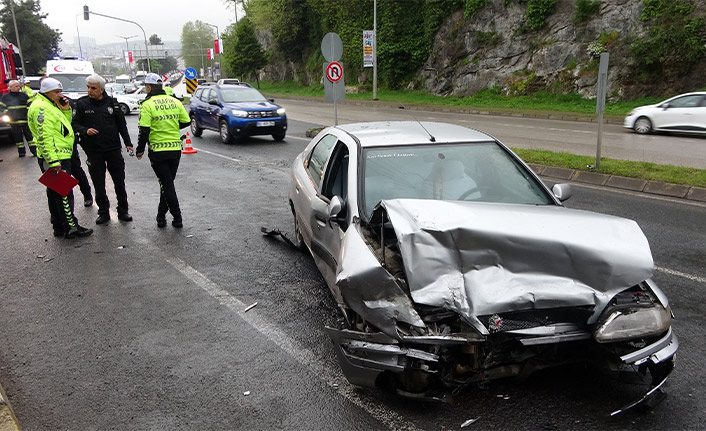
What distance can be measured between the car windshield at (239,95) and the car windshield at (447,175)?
12.9 m

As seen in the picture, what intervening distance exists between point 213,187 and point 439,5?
29.7 metres

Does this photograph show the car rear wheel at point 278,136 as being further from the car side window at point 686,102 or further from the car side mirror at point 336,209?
the car side mirror at point 336,209

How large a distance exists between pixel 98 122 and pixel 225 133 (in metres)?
8.84

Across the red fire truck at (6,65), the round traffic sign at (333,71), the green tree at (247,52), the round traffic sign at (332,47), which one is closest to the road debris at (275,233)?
the round traffic sign at (333,71)

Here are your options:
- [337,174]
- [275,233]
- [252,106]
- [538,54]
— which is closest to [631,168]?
[275,233]

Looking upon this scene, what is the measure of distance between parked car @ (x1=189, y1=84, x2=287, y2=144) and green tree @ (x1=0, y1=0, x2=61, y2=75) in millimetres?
55104

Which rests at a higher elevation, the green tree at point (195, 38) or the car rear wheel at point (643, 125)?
the green tree at point (195, 38)

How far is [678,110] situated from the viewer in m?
16.9

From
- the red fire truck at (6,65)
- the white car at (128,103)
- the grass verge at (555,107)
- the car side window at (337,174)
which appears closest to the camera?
the car side window at (337,174)

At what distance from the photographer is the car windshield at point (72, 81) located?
25.1 m

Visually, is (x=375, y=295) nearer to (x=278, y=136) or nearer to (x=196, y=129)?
(x=278, y=136)

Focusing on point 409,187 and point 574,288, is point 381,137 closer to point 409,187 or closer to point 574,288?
point 409,187

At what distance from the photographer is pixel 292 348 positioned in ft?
13.8

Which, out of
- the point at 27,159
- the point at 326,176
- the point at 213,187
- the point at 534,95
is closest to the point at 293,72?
the point at 534,95
